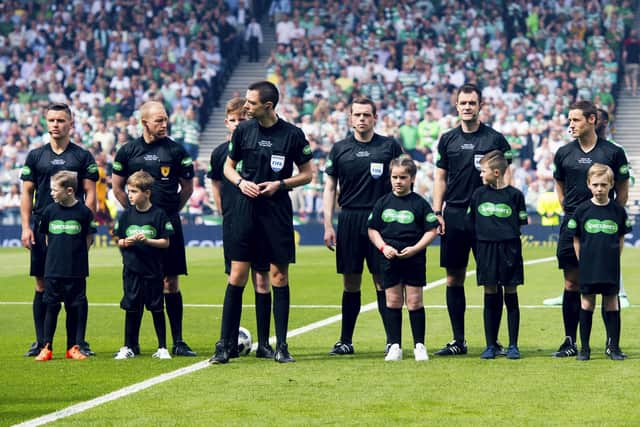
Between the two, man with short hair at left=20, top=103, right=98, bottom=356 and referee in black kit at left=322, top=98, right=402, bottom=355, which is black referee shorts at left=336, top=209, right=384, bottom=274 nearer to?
referee in black kit at left=322, top=98, right=402, bottom=355

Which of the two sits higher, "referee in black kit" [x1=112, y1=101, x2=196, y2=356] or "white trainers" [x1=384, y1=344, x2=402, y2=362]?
"referee in black kit" [x1=112, y1=101, x2=196, y2=356]

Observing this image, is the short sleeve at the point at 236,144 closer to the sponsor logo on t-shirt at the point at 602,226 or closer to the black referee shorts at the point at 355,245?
the black referee shorts at the point at 355,245

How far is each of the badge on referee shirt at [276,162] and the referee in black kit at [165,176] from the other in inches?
40.6

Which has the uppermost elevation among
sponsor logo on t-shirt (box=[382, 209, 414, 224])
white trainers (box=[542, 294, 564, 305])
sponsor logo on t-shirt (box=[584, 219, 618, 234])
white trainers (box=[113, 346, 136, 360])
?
sponsor logo on t-shirt (box=[382, 209, 414, 224])

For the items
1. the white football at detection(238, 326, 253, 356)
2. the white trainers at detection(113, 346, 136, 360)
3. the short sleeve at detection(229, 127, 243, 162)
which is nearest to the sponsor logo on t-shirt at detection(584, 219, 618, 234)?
the short sleeve at detection(229, 127, 243, 162)

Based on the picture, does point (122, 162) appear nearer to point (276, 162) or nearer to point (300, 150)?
point (276, 162)

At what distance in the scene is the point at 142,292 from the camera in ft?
34.2

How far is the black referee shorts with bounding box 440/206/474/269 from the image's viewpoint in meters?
10.6

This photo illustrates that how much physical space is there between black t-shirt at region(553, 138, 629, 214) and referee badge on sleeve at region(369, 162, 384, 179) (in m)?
1.41

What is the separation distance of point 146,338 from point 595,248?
4249 mm

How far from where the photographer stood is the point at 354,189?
10734 mm

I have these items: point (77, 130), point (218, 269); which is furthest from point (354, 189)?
point (77, 130)

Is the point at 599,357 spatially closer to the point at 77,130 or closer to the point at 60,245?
the point at 60,245

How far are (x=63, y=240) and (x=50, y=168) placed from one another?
68 cm
